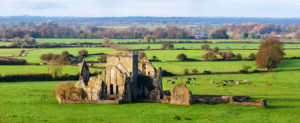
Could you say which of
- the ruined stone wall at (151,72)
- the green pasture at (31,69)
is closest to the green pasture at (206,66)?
the green pasture at (31,69)

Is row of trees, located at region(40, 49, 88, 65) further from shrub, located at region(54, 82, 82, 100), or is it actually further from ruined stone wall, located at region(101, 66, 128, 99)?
ruined stone wall, located at region(101, 66, 128, 99)

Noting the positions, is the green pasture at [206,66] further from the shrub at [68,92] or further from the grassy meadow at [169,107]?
the shrub at [68,92]

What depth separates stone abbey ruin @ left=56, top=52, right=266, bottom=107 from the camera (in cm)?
4409

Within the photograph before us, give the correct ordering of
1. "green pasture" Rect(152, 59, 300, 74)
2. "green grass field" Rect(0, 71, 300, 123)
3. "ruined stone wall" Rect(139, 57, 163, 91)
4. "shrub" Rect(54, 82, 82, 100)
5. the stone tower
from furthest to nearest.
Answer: "green pasture" Rect(152, 59, 300, 74) → "ruined stone wall" Rect(139, 57, 163, 91) → the stone tower → "shrub" Rect(54, 82, 82, 100) → "green grass field" Rect(0, 71, 300, 123)

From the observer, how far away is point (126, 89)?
4553 centimetres

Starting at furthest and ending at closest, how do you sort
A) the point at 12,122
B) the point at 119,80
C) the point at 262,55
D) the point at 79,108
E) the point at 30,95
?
the point at 262,55 → the point at 30,95 → the point at 119,80 → the point at 79,108 → the point at 12,122

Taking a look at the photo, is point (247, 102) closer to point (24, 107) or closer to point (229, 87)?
point (229, 87)

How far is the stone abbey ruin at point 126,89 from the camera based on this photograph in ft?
145

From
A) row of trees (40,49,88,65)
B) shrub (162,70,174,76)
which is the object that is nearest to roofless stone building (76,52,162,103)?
shrub (162,70,174,76)

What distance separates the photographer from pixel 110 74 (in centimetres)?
4684

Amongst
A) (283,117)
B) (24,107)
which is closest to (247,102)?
(283,117)

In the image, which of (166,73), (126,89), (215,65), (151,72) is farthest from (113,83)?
(215,65)

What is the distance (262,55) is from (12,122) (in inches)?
2239

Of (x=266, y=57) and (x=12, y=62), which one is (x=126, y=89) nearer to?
(x=266, y=57)
